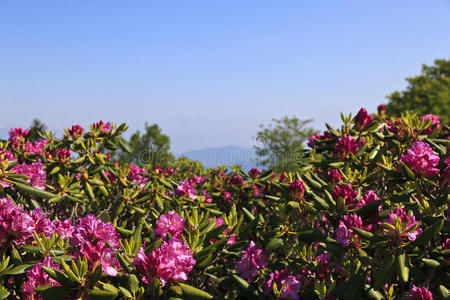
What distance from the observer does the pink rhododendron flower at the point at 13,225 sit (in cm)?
232

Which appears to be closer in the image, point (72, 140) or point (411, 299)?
point (411, 299)

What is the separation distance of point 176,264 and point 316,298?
47.9 inches

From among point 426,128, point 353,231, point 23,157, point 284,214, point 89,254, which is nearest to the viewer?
point 89,254

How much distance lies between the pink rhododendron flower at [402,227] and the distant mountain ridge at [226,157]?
9.15ft

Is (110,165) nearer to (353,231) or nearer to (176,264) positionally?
(176,264)

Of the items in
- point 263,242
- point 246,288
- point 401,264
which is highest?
point 401,264

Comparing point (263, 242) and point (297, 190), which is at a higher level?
point (297, 190)

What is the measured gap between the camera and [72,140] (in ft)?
14.7

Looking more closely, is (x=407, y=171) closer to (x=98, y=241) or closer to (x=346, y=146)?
(x=346, y=146)

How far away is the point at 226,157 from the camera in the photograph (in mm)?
5441

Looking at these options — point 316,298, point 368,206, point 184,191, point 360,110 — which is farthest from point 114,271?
point 360,110

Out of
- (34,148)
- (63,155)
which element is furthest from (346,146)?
(34,148)

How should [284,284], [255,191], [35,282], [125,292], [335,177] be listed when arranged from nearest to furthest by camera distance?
[125,292], [35,282], [284,284], [335,177], [255,191]

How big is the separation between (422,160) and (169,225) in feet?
6.21
